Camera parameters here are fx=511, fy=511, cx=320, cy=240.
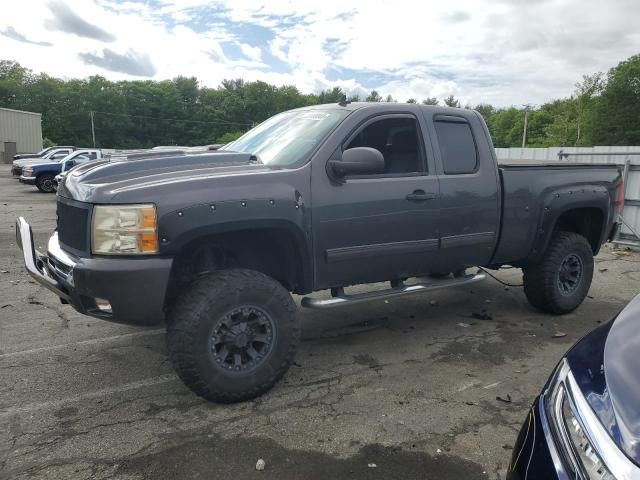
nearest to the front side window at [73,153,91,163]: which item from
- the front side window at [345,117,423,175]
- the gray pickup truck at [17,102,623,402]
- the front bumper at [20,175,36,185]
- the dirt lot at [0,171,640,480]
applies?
the front bumper at [20,175,36,185]

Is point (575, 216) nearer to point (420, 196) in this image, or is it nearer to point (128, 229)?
point (420, 196)

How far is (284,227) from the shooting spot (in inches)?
135

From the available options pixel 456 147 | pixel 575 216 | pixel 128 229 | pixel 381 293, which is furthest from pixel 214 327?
pixel 575 216

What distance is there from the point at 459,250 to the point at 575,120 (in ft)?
191

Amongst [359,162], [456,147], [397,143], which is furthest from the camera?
[456,147]

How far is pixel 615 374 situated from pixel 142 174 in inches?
112

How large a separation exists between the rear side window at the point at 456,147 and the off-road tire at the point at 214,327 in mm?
1934

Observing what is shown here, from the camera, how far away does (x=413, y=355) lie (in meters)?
4.24

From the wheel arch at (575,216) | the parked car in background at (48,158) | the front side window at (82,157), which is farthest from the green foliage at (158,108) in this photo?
the wheel arch at (575,216)

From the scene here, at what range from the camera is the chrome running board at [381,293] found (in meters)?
3.73

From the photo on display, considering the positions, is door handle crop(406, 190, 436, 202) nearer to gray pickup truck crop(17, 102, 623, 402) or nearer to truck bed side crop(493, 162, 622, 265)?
gray pickup truck crop(17, 102, 623, 402)

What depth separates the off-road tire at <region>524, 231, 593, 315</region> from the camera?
5059 millimetres

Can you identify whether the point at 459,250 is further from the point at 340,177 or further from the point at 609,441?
the point at 609,441

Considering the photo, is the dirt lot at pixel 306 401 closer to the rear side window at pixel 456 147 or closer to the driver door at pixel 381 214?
the driver door at pixel 381 214
